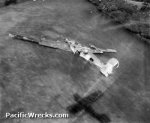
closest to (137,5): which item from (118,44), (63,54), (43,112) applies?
(118,44)

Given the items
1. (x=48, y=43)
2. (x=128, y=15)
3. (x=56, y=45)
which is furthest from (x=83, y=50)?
(x=128, y=15)

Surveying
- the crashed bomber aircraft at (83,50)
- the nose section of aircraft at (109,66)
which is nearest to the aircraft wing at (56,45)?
the crashed bomber aircraft at (83,50)

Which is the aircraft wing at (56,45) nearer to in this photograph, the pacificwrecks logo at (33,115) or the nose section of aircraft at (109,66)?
the nose section of aircraft at (109,66)

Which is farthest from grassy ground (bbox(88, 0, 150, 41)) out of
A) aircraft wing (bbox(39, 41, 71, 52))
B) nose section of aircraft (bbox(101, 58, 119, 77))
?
aircraft wing (bbox(39, 41, 71, 52))

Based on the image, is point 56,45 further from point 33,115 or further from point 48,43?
point 33,115

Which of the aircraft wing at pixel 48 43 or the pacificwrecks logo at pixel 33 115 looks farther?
the aircraft wing at pixel 48 43
